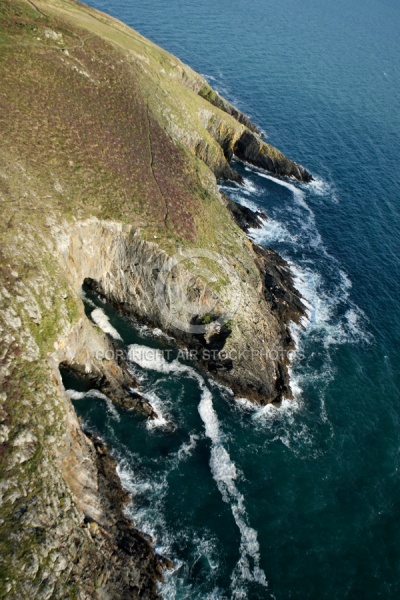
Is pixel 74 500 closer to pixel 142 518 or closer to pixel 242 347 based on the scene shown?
pixel 142 518

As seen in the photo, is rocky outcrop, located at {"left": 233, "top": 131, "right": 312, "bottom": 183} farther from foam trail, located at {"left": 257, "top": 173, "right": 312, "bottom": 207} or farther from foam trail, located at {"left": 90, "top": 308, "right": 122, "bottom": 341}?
foam trail, located at {"left": 90, "top": 308, "right": 122, "bottom": 341}

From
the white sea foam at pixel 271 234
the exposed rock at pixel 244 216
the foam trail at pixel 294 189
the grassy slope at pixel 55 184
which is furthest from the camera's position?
the foam trail at pixel 294 189

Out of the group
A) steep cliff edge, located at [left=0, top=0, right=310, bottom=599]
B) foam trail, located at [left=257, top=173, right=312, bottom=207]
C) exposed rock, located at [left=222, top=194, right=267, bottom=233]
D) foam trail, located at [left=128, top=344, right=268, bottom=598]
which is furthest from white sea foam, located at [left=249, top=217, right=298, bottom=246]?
foam trail, located at [left=128, top=344, right=268, bottom=598]

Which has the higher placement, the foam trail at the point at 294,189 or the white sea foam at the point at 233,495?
the foam trail at the point at 294,189

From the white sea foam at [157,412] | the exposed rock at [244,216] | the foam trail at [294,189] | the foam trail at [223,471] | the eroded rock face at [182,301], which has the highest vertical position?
the foam trail at [294,189]

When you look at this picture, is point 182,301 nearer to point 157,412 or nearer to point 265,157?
point 157,412

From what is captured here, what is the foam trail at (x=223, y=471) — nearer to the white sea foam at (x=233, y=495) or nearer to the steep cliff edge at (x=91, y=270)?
the white sea foam at (x=233, y=495)

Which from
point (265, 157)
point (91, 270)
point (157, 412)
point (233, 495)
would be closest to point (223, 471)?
point (233, 495)

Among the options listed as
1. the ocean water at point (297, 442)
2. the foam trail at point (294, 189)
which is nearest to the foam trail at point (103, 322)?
the ocean water at point (297, 442)
